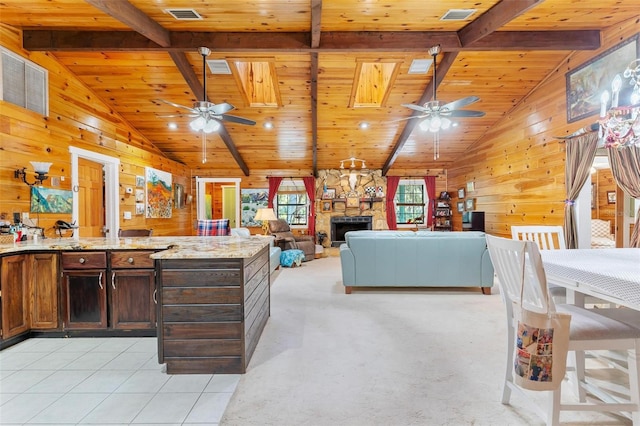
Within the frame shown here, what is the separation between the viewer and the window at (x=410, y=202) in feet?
28.9

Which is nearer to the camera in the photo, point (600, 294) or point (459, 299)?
point (600, 294)

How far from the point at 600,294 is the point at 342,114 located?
517 cm

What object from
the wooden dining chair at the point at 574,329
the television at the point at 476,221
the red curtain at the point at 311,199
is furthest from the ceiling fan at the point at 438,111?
the red curtain at the point at 311,199

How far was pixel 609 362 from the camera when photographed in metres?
2.29

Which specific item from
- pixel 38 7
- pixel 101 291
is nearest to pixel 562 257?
pixel 101 291

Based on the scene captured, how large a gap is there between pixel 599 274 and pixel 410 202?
290 inches

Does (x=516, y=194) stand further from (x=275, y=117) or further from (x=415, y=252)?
(x=275, y=117)

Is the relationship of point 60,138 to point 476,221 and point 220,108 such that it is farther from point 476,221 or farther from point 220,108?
point 476,221

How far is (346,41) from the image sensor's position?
405 cm

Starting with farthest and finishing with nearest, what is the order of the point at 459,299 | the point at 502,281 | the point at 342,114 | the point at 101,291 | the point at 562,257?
the point at 342,114
the point at 459,299
the point at 101,291
the point at 562,257
the point at 502,281

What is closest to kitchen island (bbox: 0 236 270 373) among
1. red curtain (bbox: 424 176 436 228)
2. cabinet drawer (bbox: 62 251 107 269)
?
cabinet drawer (bbox: 62 251 107 269)

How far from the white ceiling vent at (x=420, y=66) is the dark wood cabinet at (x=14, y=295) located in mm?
5281

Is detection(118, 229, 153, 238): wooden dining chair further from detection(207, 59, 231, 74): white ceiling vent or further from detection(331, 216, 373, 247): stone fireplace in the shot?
detection(331, 216, 373, 247): stone fireplace

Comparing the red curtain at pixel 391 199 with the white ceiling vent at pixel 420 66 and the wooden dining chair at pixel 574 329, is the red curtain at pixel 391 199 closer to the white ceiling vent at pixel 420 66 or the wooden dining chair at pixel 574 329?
the white ceiling vent at pixel 420 66
